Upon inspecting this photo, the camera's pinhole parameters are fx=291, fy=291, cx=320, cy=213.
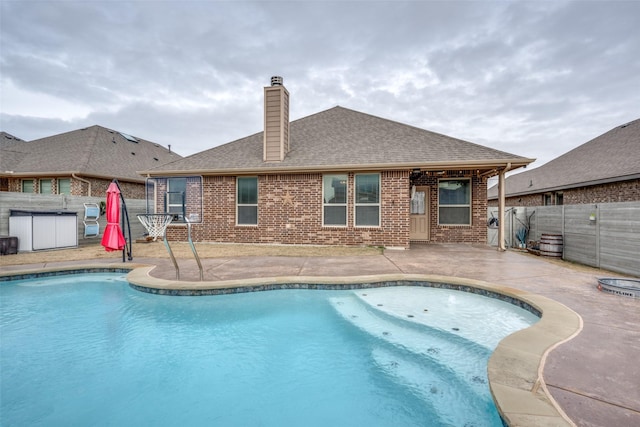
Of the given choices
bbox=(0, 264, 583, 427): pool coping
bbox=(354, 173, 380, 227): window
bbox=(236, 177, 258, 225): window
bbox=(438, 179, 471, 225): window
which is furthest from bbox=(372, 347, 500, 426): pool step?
bbox=(438, 179, 471, 225): window

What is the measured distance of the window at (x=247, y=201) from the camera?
10.7 m

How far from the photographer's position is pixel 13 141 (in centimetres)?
1691

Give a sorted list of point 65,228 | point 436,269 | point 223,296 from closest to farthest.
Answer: point 223,296, point 436,269, point 65,228

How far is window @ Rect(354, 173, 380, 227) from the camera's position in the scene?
9.83m

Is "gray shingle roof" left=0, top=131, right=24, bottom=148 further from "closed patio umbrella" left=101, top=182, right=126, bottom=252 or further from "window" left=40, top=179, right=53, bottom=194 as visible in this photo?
"closed patio umbrella" left=101, top=182, right=126, bottom=252

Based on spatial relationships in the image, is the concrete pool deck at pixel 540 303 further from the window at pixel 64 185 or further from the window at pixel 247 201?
the window at pixel 64 185

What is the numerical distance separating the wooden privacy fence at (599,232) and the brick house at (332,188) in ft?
6.64

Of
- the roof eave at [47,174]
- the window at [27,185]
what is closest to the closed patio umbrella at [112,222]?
the roof eave at [47,174]

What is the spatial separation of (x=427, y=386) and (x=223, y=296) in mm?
3413

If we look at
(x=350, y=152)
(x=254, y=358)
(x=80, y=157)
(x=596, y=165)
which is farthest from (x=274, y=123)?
(x=596, y=165)

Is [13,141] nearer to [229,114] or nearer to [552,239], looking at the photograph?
[229,114]

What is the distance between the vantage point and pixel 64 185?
45.1 feet

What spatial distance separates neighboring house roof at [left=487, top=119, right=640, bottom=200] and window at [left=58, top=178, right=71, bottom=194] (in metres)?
22.4

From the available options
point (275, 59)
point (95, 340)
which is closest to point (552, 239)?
point (95, 340)
